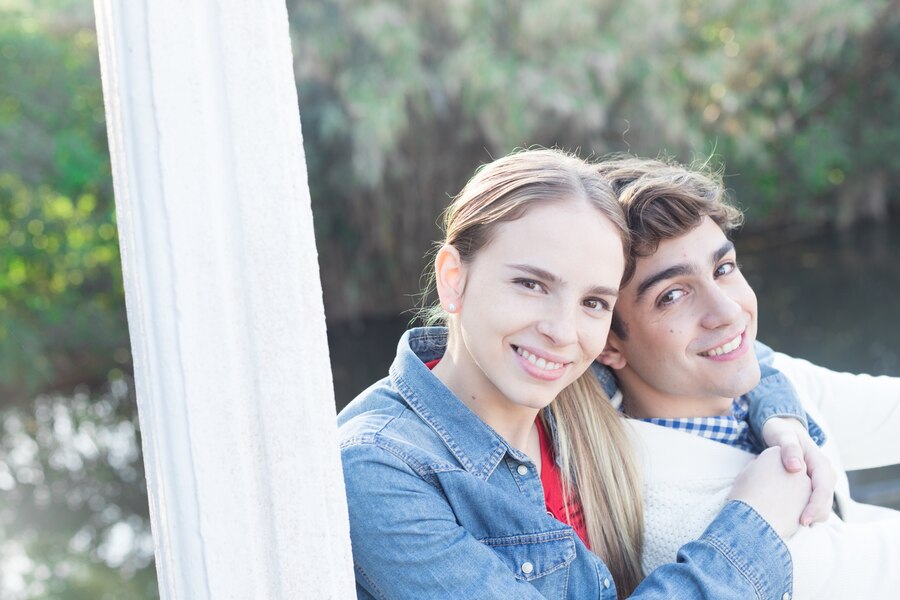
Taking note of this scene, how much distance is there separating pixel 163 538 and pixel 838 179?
11957mm

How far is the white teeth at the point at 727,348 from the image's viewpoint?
4.92 ft

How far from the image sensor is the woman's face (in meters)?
1.26

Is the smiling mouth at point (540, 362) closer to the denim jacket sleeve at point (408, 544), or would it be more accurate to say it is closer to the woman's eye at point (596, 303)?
the woman's eye at point (596, 303)

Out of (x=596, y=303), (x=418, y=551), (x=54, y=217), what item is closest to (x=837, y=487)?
(x=596, y=303)

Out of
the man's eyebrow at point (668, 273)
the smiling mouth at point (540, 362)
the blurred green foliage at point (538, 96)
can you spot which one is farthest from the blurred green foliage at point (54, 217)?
the smiling mouth at point (540, 362)

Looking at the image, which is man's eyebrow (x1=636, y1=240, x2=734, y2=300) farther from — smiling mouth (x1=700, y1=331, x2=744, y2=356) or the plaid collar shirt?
the plaid collar shirt

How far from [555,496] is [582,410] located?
14 centimetres

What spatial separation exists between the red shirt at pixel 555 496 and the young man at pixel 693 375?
117 millimetres

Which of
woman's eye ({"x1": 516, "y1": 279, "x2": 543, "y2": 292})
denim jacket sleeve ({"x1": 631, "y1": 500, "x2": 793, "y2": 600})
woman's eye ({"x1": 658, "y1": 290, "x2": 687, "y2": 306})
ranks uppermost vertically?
woman's eye ({"x1": 516, "y1": 279, "x2": 543, "y2": 292})

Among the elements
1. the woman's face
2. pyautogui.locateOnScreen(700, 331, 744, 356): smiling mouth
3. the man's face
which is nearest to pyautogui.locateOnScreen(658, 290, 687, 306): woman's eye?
the man's face

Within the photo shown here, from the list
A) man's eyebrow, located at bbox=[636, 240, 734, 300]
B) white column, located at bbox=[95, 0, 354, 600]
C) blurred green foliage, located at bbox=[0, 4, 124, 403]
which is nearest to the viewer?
white column, located at bbox=[95, 0, 354, 600]

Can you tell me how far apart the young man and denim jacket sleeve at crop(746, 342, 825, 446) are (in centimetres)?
2

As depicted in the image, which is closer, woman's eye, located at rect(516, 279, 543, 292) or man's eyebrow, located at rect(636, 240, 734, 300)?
woman's eye, located at rect(516, 279, 543, 292)

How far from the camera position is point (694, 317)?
4.92 ft
